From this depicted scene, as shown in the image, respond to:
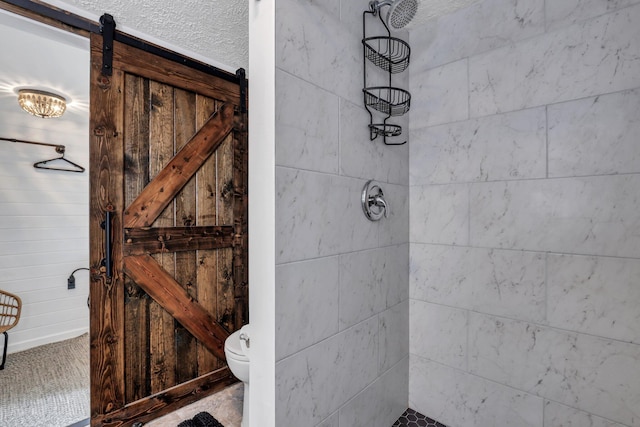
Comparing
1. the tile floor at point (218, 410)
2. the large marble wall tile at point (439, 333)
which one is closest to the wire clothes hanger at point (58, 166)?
the tile floor at point (218, 410)

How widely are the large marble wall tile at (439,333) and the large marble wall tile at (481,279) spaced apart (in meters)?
0.06

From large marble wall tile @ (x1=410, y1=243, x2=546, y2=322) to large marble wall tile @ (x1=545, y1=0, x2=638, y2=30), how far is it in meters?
1.02

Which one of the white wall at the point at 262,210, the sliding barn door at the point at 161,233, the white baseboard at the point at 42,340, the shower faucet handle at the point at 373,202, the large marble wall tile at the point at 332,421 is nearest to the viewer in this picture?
the white wall at the point at 262,210

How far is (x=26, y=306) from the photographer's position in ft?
9.33

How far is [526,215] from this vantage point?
131cm

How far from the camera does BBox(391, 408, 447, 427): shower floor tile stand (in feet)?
5.02

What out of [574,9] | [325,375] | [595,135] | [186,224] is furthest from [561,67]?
[186,224]

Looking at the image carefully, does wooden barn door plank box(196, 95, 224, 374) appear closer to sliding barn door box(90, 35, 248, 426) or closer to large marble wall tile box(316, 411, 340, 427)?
→ sliding barn door box(90, 35, 248, 426)

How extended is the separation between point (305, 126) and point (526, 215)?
111 cm

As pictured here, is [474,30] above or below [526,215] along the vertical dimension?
above

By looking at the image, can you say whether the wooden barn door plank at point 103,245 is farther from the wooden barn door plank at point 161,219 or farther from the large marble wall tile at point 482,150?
the large marble wall tile at point 482,150

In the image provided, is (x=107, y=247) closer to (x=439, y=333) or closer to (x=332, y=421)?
(x=332, y=421)

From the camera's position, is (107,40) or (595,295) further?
(107,40)

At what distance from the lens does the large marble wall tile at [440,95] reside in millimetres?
1491
